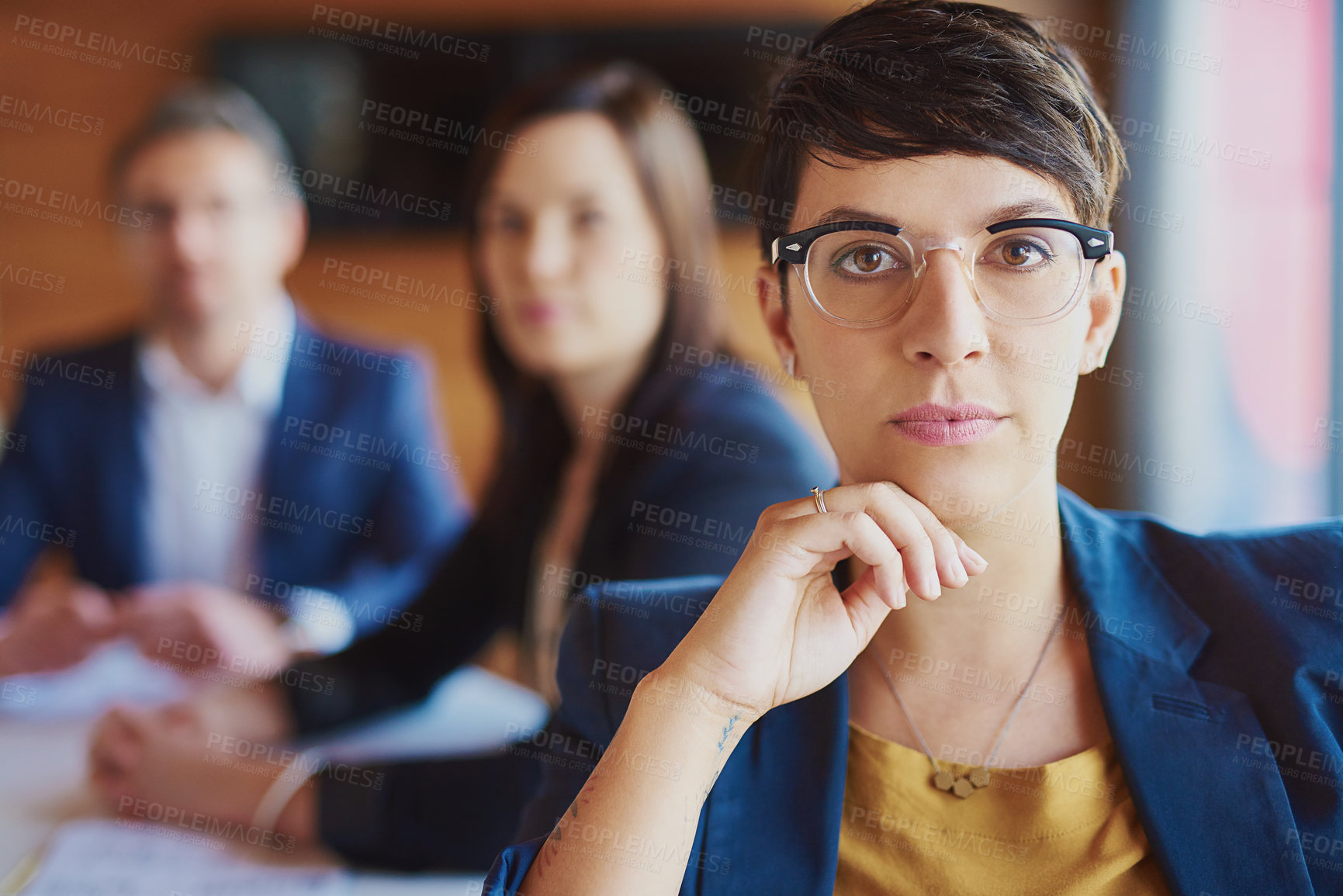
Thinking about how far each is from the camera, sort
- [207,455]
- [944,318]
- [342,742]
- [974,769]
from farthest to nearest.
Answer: [207,455]
[342,742]
[974,769]
[944,318]

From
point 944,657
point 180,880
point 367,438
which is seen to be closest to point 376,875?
point 180,880

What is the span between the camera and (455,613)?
6.48 feet

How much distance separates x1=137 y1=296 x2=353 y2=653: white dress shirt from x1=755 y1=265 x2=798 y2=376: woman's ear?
191 cm

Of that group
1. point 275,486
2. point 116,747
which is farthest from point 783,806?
point 275,486

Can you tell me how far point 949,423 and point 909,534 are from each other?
0.11 meters

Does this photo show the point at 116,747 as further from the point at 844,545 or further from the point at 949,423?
the point at 949,423

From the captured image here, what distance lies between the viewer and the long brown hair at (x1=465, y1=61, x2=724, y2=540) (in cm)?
193

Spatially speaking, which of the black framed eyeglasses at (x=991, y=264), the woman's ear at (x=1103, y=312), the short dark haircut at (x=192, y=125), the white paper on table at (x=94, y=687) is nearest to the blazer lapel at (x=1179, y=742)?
the woman's ear at (x=1103, y=312)

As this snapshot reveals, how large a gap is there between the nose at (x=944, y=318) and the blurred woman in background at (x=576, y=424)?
67 cm

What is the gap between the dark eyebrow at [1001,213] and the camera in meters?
0.90

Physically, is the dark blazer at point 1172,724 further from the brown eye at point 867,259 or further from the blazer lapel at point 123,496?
the blazer lapel at point 123,496

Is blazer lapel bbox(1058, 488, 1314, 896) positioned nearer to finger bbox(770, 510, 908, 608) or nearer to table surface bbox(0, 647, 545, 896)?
finger bbox(770, 510, 908, 608)

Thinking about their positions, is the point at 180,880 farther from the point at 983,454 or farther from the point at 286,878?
the point at 983,454

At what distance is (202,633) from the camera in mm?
1832
